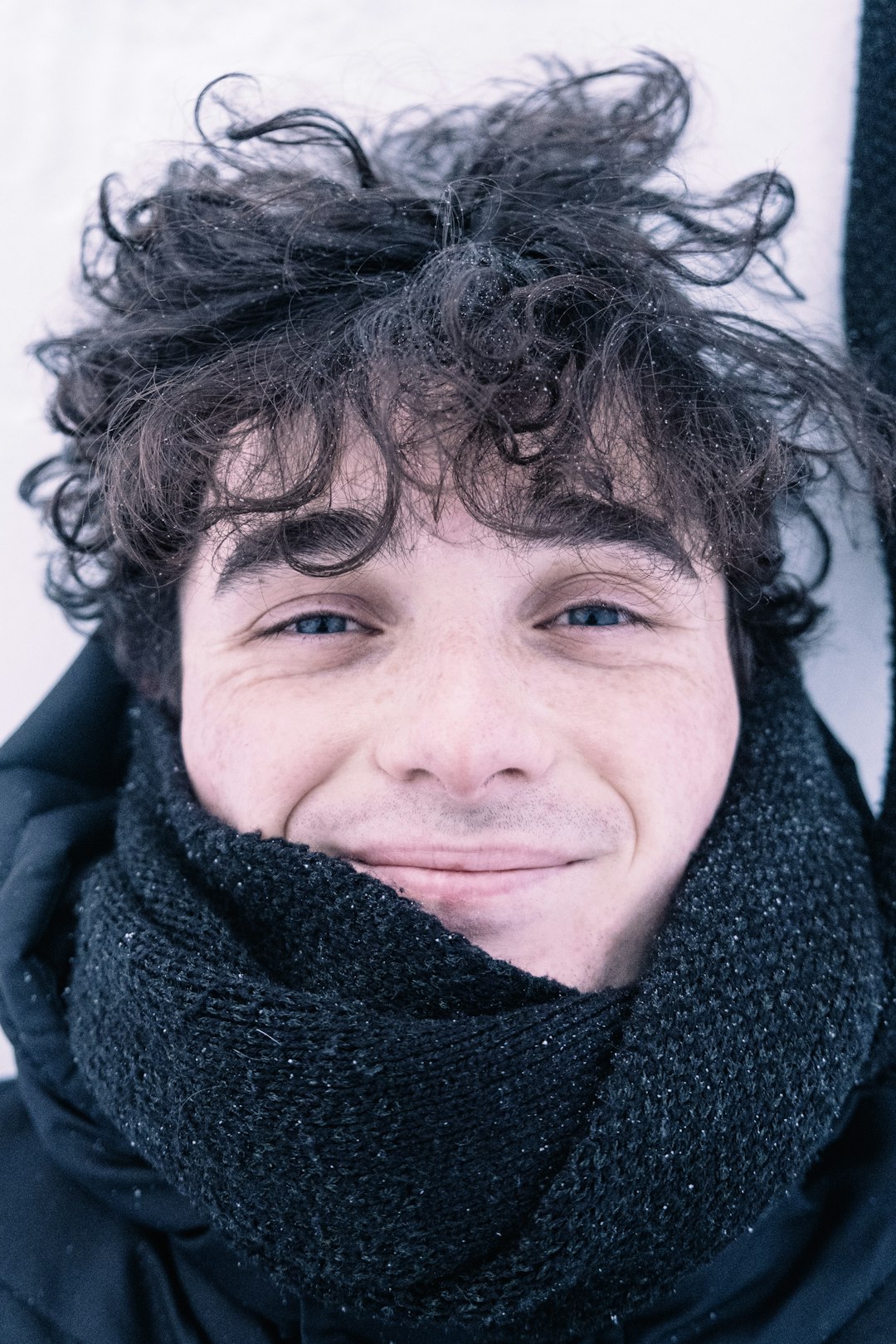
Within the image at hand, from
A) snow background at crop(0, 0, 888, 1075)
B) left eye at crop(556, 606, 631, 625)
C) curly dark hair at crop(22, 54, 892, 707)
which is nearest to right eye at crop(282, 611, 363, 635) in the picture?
curly dark hair at crop(22, 54, 892, 707)

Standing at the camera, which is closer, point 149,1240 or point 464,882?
point 464,882

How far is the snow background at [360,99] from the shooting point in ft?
5.23

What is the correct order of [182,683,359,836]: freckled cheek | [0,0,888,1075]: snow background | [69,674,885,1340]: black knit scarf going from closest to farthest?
[69,674,885,1340]: black knit scarf, [182,683,359,836]: freckled cheek, [0,0,888,1075]: snow background

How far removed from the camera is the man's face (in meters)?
1.08

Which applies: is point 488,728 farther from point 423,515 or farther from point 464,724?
point 423,515

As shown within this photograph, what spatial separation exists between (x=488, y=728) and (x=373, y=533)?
0.70 feet

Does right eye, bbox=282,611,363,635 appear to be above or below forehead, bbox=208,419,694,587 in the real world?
below

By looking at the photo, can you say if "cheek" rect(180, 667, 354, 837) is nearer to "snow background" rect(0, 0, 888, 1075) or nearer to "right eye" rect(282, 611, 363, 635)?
"right eye" rect(282, 611, 363, 635)

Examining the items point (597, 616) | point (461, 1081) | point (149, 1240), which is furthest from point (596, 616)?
point (149, 1240)

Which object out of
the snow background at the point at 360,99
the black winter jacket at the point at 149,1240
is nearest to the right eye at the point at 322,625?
the black winter jacket at the point at 149,1240

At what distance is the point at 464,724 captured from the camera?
1.04 metres

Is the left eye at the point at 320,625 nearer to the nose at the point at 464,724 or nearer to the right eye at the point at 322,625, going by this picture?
the right eye at the point at 322,625

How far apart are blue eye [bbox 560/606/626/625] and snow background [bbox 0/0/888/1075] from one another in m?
0.54

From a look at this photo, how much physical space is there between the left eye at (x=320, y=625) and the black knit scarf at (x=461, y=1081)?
220 millimetres
